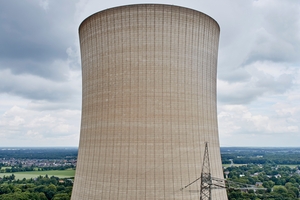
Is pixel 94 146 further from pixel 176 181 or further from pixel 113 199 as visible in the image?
pixel 176 181

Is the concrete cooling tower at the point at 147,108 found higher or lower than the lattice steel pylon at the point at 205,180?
higher

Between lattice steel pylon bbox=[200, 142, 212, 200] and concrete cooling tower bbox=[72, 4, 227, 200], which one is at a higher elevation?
concrete cooling tower bbox=[72, 4, 227, 200]

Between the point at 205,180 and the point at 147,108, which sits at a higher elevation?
the point at 147,108

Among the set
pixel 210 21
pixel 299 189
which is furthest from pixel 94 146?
pixel 299 189
